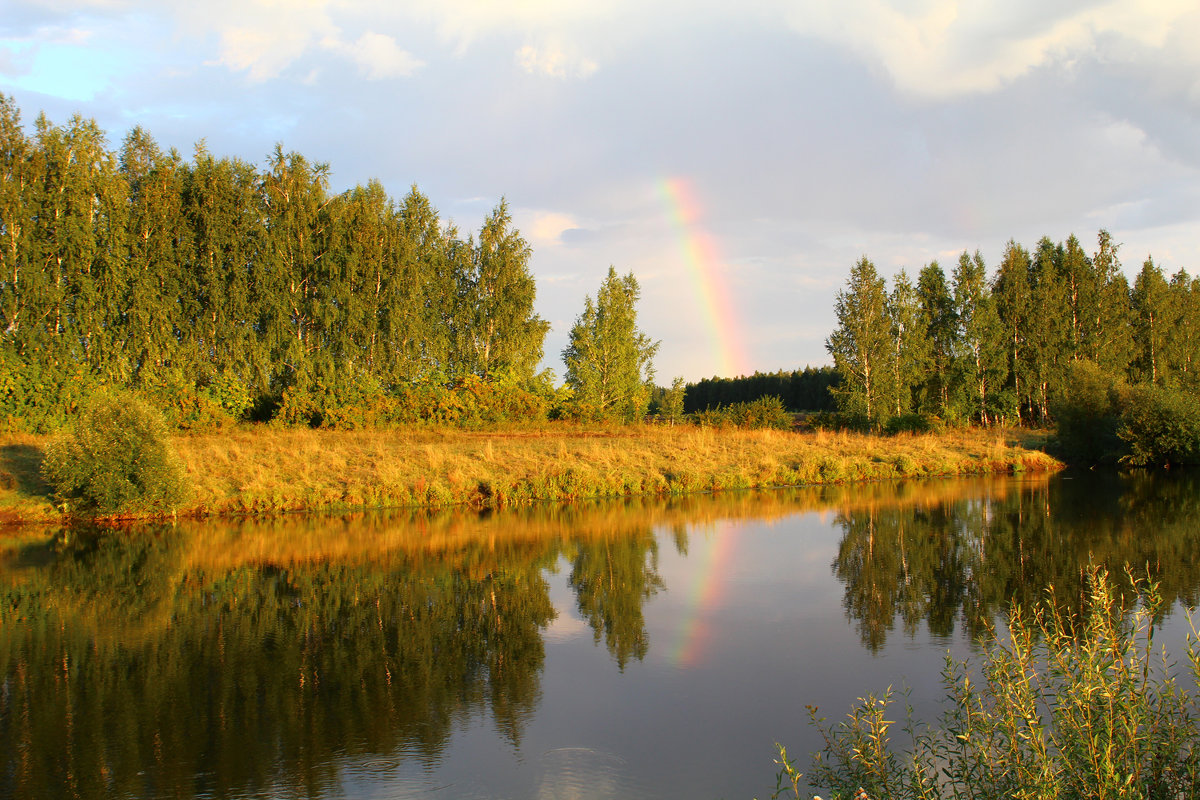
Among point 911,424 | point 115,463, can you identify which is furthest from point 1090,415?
point 115,463

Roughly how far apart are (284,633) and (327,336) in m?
26.2

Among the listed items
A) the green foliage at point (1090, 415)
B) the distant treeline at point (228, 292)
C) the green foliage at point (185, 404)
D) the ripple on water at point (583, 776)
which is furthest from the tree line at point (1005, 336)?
the ripple on water at point (583, 776)

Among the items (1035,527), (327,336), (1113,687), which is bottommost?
(1035,527)

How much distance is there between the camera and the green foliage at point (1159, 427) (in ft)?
97.6

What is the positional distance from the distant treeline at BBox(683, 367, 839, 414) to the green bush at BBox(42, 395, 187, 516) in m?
72.1

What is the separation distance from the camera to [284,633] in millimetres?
9414

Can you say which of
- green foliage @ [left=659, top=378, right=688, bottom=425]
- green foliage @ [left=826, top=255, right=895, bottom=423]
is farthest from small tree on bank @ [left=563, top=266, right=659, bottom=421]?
green foliage @ [left=826, top=255, right=895, bottom=423]

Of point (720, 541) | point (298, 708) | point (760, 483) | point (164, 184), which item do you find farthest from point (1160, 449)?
point (164, 184)

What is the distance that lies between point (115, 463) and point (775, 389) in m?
96.5

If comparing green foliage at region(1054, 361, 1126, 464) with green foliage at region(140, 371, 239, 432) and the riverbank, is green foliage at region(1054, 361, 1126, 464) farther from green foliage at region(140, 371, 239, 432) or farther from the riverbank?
green foliage at region(140, 371, 239, 432)

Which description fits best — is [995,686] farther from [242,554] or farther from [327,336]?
[327,336]

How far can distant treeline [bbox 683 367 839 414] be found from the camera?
94938 mm

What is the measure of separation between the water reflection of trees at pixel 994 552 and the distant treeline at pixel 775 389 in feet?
222

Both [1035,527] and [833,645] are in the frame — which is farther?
[1035,527]
